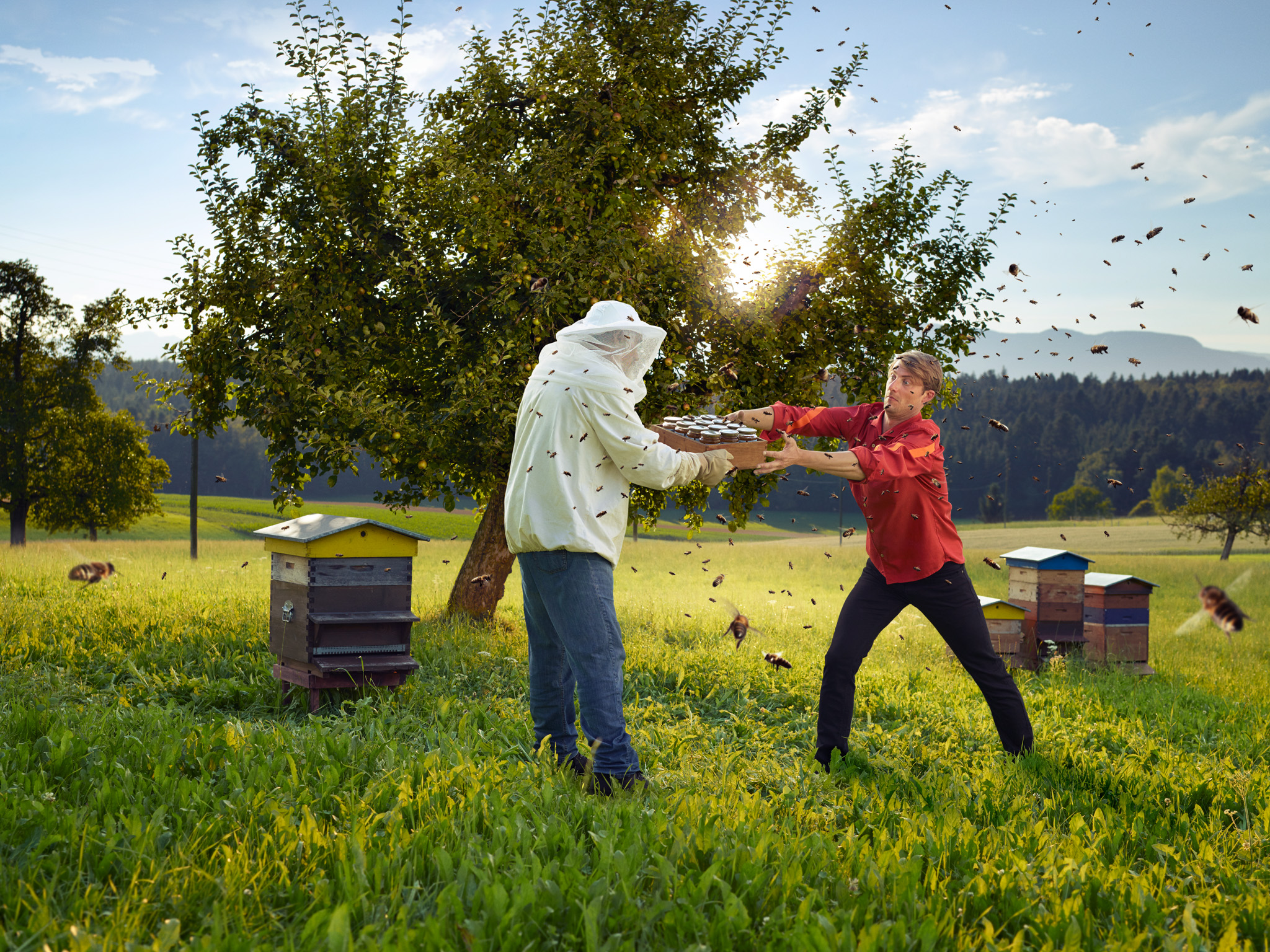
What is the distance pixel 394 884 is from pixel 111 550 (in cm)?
2429

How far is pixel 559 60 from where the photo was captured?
32.3 feet

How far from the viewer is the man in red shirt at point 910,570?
4977mm

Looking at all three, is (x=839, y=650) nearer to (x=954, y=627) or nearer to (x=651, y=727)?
(x=954, y=627)

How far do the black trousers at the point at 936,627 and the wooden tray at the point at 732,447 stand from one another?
42.6 inches

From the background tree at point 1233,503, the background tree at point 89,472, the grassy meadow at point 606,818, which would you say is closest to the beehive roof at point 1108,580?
the grassy meadow at point 606,818

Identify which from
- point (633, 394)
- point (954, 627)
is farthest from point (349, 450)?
point (954, 627)

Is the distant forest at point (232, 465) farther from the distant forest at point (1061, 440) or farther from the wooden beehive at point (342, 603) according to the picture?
the wooden beehive at point (342, 603)

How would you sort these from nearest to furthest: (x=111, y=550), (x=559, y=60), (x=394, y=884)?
1. (x=394, y=884)
2. (x=559, y=60)
3. (x=111, y=550)

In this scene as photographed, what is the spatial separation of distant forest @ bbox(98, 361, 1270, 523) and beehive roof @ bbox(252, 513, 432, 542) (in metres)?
72.6

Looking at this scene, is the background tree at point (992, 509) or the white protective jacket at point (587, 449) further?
the background tree at point (992, 509)

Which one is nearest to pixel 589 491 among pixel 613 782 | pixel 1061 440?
pixel 613 782

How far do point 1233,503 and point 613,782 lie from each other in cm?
3823

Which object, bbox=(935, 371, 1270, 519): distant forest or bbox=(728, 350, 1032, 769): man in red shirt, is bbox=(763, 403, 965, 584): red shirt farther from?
bbox=(935, 371, 1270, 519): distant forest

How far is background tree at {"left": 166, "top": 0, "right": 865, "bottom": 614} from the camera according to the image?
880 cm
